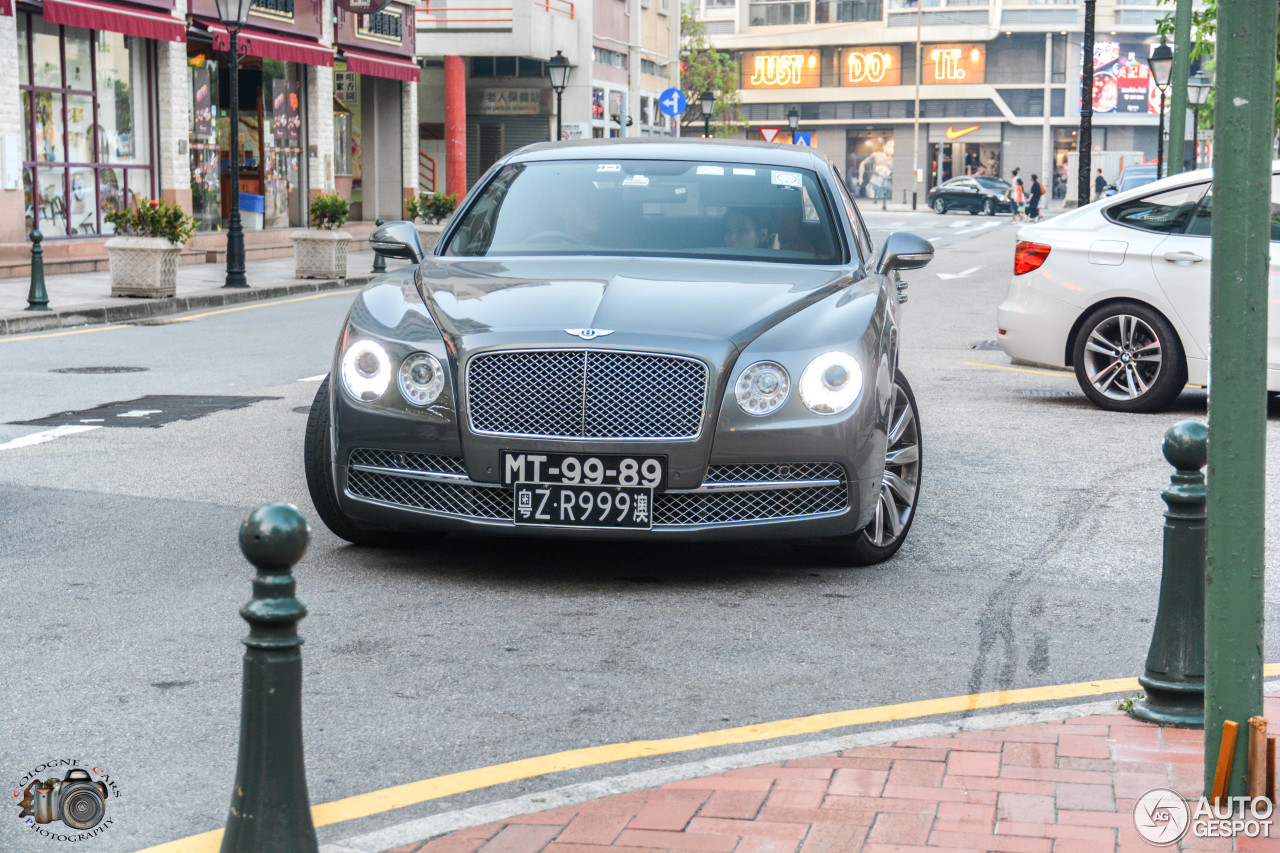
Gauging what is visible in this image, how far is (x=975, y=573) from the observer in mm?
6148

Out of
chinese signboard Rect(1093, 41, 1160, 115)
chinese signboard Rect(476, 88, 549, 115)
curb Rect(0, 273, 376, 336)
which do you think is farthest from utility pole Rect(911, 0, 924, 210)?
curb Rect(0, 273, 376, 336)

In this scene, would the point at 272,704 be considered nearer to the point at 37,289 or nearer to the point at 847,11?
the point at 37,289

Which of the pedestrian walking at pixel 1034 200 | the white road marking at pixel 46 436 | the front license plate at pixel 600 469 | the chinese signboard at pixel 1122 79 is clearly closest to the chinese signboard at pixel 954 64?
the chinese signboard at pixel 1122 79

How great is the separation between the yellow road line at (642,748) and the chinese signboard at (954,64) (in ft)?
267

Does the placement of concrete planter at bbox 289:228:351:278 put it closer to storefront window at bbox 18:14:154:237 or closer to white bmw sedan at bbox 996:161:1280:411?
storefront window at bbox 18:14:154:237

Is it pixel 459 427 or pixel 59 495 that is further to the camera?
pixel 59 495

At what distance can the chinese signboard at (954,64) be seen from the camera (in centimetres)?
8281

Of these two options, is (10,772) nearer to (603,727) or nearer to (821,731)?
(603,727)

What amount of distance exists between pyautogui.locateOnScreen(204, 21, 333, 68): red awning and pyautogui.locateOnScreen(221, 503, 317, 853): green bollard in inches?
1000

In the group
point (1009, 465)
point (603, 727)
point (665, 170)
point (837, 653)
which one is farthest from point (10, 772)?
point (1009, 465)

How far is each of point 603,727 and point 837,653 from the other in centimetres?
102

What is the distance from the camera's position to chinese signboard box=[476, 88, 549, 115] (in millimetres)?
50500

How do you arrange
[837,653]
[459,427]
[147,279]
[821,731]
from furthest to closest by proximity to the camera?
[147,279] < [459,427] < [837,653] < [821,731]

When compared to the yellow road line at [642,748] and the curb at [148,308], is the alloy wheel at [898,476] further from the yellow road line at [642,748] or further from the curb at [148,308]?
the curb at [148,308]
